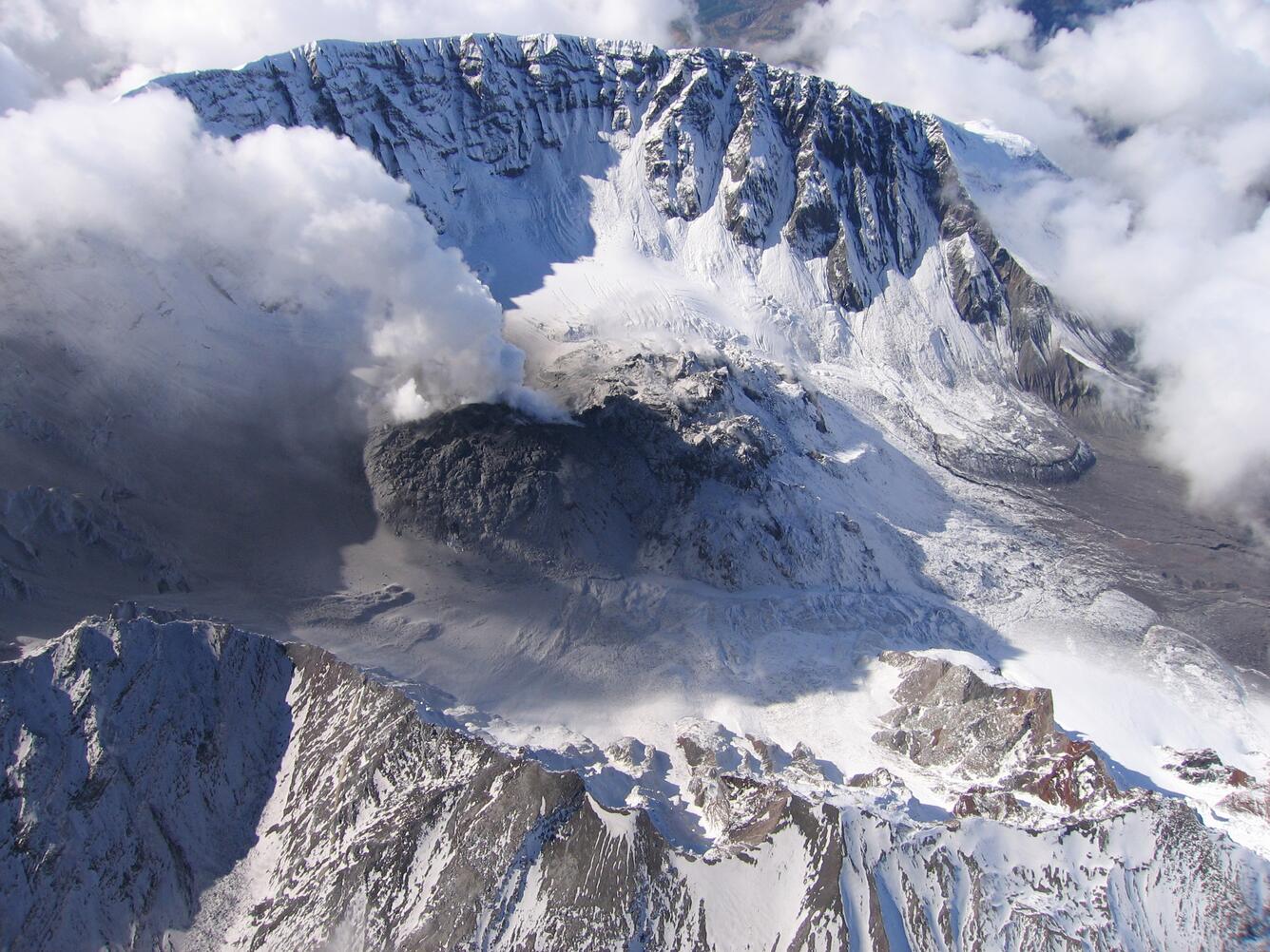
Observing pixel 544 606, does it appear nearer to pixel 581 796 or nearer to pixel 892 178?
pixel 581 796

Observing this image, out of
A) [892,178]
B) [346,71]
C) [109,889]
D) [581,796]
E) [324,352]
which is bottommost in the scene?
[109,889]

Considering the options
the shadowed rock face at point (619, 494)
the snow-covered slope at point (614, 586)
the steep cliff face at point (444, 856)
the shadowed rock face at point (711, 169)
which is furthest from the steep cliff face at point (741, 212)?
the steep cliff face at point (444, 856)

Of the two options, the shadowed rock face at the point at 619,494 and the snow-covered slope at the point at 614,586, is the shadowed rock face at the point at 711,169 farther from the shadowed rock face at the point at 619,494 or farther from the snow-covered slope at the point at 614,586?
the shadowed rock face at the point at 619,494

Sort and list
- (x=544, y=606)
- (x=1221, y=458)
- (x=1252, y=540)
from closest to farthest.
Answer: (x=544, y=606)
(x=1252, y=540)
(x=1221, y=458)

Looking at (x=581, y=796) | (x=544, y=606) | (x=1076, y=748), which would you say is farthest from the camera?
(x=544, y=606)

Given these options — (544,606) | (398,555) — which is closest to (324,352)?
(398,555)

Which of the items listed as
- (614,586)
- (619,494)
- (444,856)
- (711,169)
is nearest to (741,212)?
(711,169)
